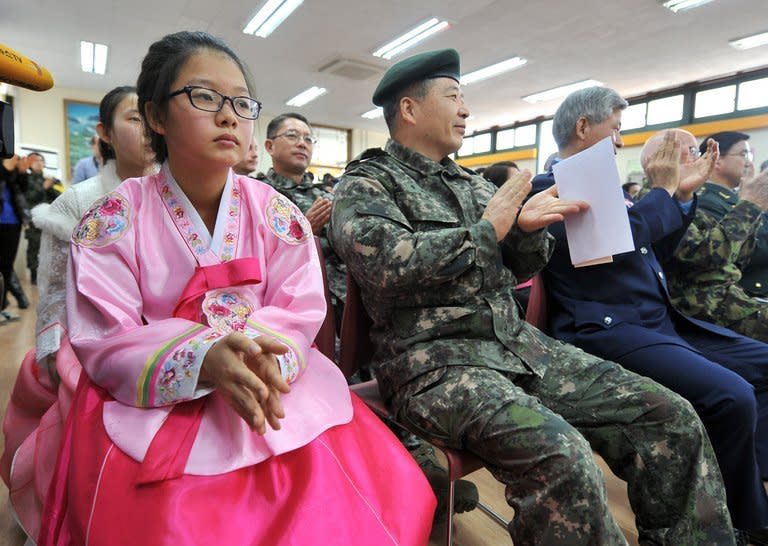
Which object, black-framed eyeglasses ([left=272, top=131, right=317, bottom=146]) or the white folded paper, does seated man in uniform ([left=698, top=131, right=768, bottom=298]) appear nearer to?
the white folded paper

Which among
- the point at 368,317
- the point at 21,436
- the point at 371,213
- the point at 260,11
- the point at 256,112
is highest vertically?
the point at 260,11

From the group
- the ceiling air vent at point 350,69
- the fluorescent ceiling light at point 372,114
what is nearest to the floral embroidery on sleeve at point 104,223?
the ceiling air vent at point 350,69

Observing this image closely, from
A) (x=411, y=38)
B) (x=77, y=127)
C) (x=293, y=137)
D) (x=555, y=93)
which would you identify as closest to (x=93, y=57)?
(x=77, y=127)

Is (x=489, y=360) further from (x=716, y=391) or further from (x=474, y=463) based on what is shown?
(x=716, y=391)

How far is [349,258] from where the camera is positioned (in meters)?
1.20

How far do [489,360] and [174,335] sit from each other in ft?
2.38

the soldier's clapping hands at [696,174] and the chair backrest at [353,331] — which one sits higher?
the soldier's clapping hands at [696,174]

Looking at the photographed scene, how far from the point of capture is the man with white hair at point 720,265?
191 cm

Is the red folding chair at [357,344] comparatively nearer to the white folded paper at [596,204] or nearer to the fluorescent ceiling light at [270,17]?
the white folded paper at [596,204]

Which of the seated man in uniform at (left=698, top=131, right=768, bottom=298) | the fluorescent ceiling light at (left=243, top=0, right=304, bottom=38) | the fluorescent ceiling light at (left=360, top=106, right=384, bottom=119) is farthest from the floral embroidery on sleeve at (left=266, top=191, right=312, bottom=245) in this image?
the fluorescent ceiling light at (left=360, top=106, right=384, bottom=119)

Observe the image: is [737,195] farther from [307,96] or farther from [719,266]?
[307,96]

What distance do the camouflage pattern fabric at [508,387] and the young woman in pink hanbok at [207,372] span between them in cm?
20

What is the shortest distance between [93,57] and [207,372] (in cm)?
858

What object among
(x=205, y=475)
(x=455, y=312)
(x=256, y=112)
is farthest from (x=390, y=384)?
(x=256, y=112)
